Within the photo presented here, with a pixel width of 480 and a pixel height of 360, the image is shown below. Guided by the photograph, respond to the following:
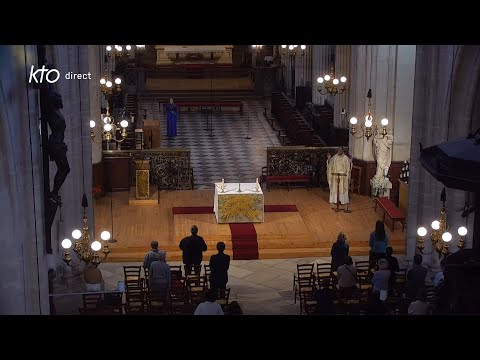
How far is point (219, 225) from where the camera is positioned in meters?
23.3

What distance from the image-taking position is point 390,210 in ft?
77.7

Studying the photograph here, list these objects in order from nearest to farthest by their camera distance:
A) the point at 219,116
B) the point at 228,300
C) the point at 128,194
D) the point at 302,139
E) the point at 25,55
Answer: the point at 25,55 → the point at 228,300 → the point at 128,194 → the point at 302,139 → the point at 219,116

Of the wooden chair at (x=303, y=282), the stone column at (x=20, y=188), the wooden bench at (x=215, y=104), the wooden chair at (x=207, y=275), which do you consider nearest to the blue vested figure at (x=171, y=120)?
the wooden bench at (x=215, y=104)

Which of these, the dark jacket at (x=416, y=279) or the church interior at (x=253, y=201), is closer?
the church interior at (x=253, y=201)

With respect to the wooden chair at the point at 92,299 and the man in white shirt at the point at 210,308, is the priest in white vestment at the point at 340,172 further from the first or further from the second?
the man in white shirt at the point at 210,308

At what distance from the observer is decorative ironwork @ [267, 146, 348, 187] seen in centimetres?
2711

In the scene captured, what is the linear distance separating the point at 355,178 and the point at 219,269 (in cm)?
834

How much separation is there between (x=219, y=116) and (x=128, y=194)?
13.8 meters

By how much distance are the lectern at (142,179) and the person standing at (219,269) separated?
21.6 ft

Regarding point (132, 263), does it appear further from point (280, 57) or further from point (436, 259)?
point (280, 57)

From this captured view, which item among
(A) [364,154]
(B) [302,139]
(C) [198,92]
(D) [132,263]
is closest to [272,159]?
(A) [364,154]

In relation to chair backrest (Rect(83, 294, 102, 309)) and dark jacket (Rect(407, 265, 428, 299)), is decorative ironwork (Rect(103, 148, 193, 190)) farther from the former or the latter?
dark jacket (Rect(407, 265, 428, 299))

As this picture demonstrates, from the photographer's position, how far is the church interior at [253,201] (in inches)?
574

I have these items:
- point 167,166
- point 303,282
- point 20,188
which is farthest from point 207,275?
point 167,166
